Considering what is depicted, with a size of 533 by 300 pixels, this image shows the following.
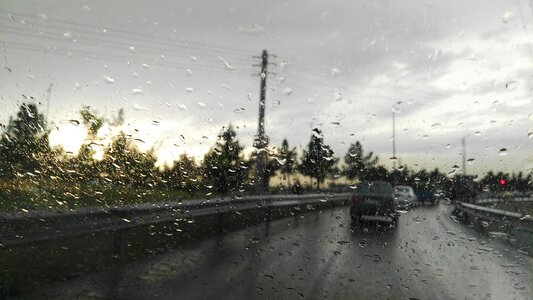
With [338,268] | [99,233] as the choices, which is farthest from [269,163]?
[99,233]

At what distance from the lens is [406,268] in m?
7.79

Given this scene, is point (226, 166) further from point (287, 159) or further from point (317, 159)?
point (317, 159)

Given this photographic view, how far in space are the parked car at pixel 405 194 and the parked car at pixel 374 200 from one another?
9cm

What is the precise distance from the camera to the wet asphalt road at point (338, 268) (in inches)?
247

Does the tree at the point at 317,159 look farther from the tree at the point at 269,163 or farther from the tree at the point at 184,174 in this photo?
the tree at the point at 184,174

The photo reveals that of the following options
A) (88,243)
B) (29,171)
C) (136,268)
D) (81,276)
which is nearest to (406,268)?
(136,268)

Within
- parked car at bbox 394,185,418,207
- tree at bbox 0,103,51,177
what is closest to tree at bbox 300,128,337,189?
parked car at bbox 394,185,418,207

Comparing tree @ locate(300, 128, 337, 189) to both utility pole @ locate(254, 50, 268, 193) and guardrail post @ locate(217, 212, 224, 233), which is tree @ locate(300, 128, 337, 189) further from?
guardrail post @ locate(217, 212, 224, 233)

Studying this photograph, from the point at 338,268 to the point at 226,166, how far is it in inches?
91.8

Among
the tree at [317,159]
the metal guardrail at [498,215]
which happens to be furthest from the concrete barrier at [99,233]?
the metal guardrail at [498,215]

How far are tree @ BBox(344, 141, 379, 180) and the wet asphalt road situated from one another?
138 cm

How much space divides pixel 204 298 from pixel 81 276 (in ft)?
6.81

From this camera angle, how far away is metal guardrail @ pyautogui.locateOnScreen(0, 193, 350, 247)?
7.21 meters

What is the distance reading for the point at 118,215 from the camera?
27.6 ft
